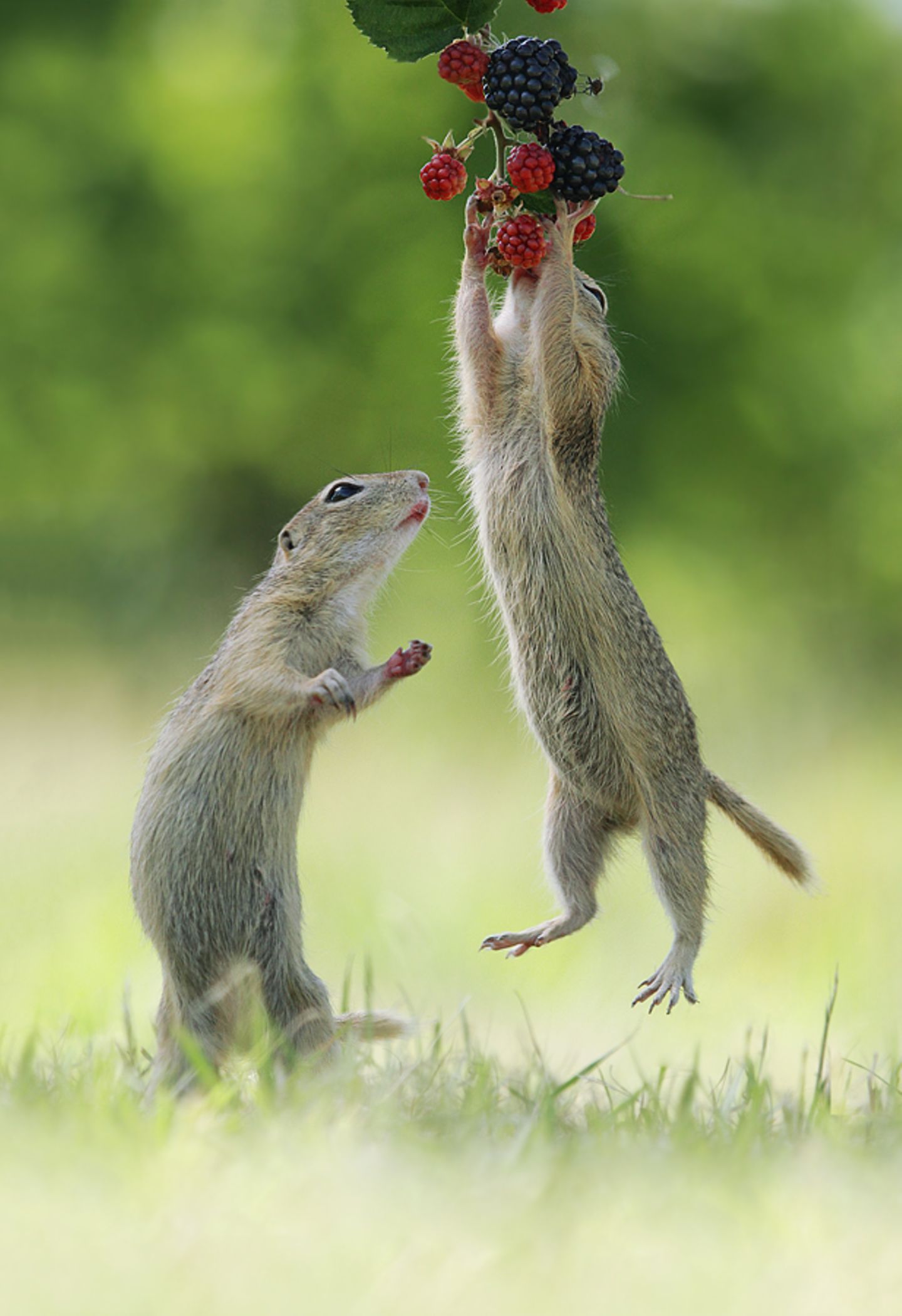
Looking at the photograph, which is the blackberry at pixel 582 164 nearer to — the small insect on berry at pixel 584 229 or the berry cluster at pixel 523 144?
the berry cluster at pixel 523 144

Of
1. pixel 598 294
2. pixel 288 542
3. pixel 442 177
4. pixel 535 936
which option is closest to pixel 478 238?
pixel 442 177

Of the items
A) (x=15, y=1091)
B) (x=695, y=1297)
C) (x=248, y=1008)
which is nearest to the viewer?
(x=695, y=1297)

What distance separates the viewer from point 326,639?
346 cm

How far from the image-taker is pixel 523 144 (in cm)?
309

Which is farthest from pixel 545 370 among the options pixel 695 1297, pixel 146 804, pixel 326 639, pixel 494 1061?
pixel 695 1297

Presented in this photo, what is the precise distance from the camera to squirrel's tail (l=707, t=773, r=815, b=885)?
12.4 feet

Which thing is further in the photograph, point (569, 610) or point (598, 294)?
point (598, 294)

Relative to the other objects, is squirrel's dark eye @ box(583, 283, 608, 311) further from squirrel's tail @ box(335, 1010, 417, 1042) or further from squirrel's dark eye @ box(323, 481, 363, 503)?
squirrel's tail @ box(335, 1010, 417, 1042)

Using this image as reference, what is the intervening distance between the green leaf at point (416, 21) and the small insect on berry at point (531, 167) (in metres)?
0.31

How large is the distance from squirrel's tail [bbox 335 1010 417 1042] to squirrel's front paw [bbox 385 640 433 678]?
733 millimetres

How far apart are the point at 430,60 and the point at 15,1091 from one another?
772 cm

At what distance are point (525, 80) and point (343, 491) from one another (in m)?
1.07

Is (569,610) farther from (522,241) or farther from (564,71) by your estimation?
(564,71)

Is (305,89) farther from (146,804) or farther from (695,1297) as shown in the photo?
(695,1297)
